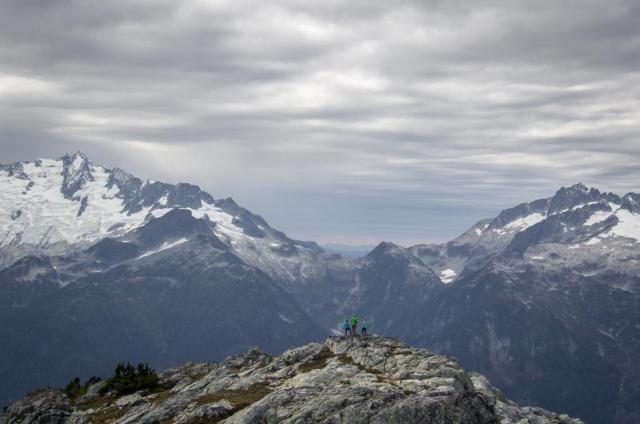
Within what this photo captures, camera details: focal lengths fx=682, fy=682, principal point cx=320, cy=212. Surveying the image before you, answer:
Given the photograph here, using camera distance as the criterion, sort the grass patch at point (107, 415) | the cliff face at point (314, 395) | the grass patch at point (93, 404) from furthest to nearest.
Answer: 1. the grass patch at point (93, 404)
2. the grass patch at point (107, 415)
3. the cliff face at point (314, 395)

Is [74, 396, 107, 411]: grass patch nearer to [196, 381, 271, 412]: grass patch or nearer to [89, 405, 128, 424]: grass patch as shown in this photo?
[89, 405, 128, 424]: grass patch

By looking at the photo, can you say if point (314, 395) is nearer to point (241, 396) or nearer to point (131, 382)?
point (241, 396)

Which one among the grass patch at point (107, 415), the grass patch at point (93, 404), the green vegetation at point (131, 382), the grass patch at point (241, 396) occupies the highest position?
the grass patch at point (241, 396)

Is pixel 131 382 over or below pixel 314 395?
below

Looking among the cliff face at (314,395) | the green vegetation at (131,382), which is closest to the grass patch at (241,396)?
the cliff face at (314,395)

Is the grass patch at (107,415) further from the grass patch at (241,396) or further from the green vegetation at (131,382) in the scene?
the grass patch at (241,396)

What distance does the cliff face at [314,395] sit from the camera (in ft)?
209

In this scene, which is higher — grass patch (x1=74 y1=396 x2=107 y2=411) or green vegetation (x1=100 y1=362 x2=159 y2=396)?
green vegetation (x1=100 y1=362 x2=159 y2=396)

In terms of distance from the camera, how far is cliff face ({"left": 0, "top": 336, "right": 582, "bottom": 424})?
209 feet

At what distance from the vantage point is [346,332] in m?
121

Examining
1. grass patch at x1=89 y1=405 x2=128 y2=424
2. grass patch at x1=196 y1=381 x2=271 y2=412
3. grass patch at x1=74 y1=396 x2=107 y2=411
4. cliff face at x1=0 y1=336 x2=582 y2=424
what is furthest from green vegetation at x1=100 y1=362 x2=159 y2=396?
grass patch at x1=196 y1=381 x2=271 y2=412

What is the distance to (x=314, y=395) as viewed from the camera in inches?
2889

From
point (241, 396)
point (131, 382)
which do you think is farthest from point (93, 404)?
point (241, 396)

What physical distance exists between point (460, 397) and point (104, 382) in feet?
260
